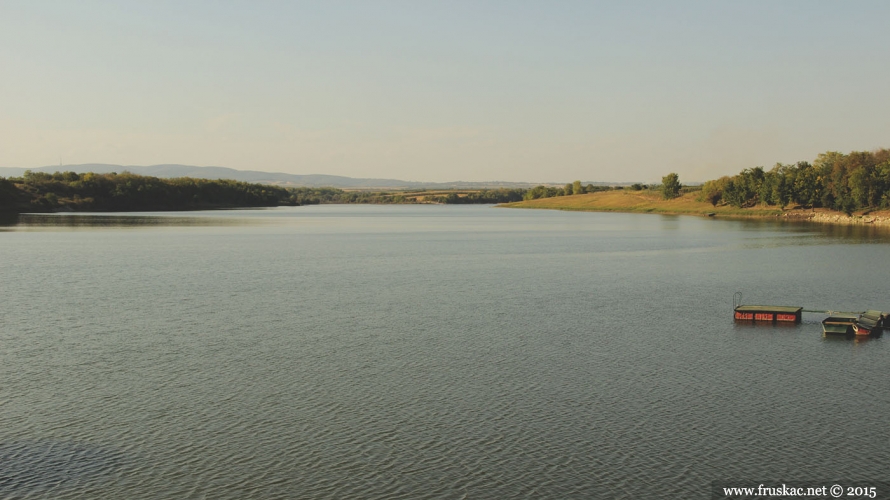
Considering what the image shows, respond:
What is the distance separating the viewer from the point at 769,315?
101 feet

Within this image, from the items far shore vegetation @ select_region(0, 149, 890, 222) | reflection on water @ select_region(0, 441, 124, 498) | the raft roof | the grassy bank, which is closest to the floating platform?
the raft roof

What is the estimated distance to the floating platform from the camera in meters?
30.7

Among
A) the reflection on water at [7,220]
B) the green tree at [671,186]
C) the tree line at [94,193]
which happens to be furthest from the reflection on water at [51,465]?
the green tree at [671,186]

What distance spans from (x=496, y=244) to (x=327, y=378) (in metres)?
50.7

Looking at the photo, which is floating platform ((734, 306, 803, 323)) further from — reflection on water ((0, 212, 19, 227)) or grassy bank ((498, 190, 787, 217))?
grassy bank ((498, 190, 787, 217))

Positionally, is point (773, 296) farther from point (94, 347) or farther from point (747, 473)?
point (94, 347)

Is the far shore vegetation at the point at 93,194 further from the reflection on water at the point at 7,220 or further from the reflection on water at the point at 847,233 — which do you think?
the reflection on water at the point at 847,233

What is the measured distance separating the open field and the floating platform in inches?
3170

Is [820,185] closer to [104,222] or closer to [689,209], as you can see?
[689,209]

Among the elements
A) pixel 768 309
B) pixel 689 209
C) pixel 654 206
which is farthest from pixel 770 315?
pixel 654 206

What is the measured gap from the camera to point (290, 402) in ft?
61.8

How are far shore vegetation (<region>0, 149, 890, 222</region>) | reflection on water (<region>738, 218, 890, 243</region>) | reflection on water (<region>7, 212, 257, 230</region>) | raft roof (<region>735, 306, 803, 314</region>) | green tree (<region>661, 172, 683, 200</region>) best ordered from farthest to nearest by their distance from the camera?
green tree (<region>661, 172, 683, 200</region>) < far shore vegetation (<region>0, 149, 890, 222</region>) < reflection on water (<region>7, 212, 257, 230</region>) < reflection on water (<region>738, 218, 890, 243</region>) < raft roof (<region>735, 306, 803, 314</region>)

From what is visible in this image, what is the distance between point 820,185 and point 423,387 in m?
115

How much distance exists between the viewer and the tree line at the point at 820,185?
340ft
